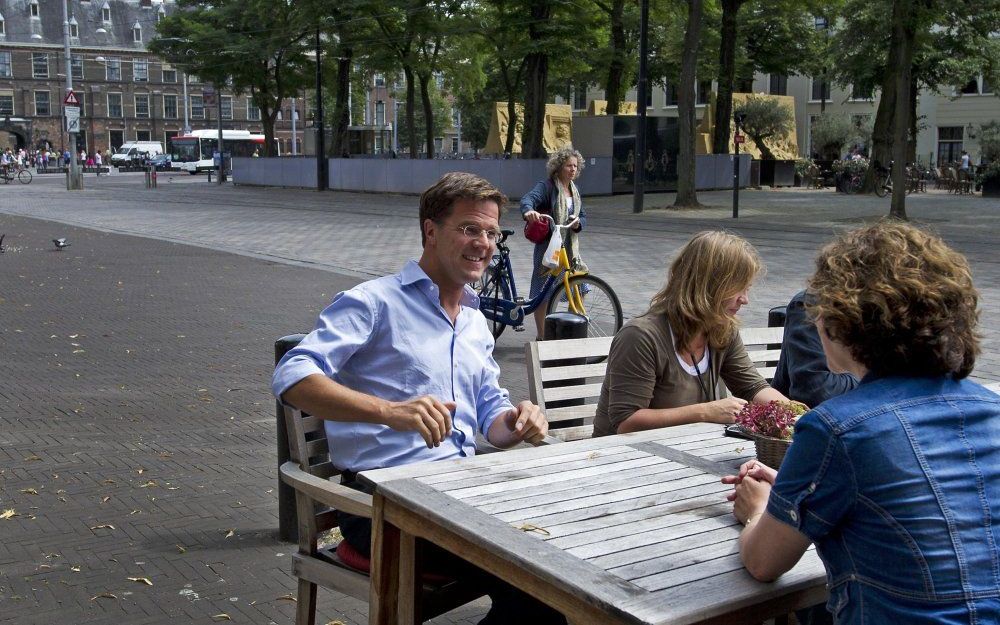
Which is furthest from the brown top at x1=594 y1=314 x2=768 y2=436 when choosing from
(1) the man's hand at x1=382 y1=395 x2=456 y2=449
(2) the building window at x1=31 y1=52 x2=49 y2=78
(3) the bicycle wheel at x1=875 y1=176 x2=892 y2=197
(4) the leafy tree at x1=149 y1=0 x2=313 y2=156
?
(2) the building window at x1=31 y1=52 x2=49 y2=78

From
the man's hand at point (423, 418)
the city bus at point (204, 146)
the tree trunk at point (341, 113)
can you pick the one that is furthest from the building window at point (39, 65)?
the man's hand at point (423, 418)

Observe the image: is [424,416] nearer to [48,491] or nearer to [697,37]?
[48,491]

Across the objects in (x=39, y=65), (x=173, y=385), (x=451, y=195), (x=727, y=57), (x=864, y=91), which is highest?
(x=39, y=65)

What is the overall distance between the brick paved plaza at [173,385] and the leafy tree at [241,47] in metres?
21.5

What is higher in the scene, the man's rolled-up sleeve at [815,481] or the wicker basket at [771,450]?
the man's rolled-up sleeve at [815,481]

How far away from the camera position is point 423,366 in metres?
3.27

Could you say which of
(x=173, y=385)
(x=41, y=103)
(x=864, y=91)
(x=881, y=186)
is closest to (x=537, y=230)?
(x=173, y=385)

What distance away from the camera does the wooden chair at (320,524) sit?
293cm

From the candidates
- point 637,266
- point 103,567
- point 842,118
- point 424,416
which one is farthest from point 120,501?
point 842,118

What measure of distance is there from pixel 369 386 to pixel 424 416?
430mm

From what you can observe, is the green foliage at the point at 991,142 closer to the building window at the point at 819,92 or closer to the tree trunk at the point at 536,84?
the tree trunk at the point at 536,84

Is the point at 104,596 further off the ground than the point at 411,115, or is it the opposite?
the point at 411,115

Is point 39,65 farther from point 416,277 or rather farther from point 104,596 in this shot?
point 416,277

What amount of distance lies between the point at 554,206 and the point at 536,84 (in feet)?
78.2
